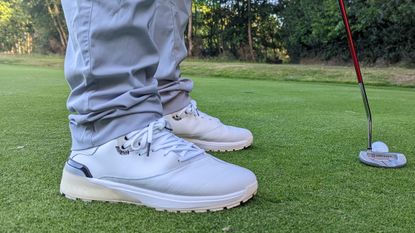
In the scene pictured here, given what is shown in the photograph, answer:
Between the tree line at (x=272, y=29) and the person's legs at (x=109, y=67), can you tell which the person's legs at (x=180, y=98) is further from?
the tree line at (x=272, y=29)

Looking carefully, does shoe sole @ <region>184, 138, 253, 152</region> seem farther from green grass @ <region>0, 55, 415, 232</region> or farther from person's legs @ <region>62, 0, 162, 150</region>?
person's legs @ <region>62, 0, 162, 150</region>

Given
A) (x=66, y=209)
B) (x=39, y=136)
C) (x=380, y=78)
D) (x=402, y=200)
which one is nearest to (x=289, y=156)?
(x=402, y=200)

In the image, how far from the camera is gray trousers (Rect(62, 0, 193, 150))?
0.89 meters

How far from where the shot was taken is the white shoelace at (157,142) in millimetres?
931

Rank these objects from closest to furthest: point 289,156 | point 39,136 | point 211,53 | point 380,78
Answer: point 289,156 < point 39,136 < point 380,78 < point 211,53

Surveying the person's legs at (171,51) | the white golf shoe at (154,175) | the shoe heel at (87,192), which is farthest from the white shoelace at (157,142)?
the person's legs at (171,51)

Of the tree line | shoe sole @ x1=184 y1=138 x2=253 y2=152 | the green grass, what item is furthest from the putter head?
the tree line

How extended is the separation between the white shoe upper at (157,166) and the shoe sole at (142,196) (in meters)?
0.02

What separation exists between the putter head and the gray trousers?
0.62 metres

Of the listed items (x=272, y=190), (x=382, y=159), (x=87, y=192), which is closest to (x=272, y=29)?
(x=382, y=159)

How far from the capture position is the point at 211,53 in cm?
2045

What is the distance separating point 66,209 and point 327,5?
52.7 feet

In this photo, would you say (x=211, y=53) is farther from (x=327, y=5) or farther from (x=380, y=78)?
(x=380, y=78)

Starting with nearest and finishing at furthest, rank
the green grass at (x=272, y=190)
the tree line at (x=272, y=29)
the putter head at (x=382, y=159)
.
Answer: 1. the green grass at (x=272, y=190)
2. the putter head at (x=382, y=159)
3. the tree line at (x=272, y=29)
